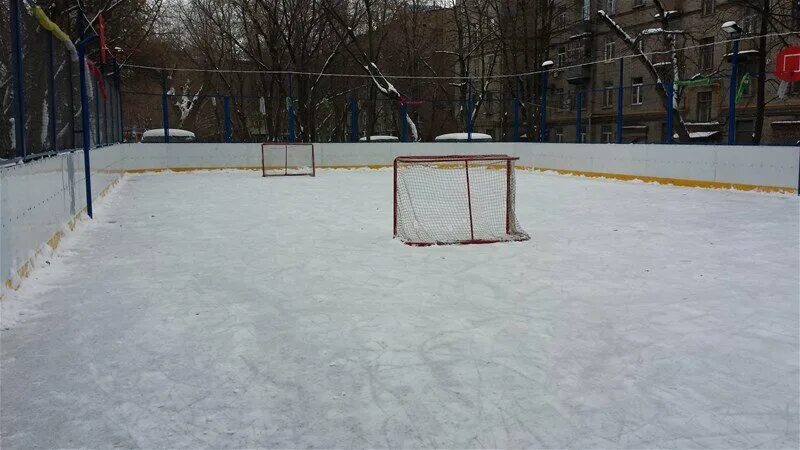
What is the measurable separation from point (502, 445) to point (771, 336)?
240 centimetres

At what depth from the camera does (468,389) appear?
10.9 feet

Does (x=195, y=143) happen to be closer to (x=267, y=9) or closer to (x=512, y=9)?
(x=267, y=9)

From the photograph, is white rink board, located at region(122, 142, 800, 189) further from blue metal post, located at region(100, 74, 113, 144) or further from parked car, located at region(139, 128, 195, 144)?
blue metal post, located at region(100, 74, 113, 144)

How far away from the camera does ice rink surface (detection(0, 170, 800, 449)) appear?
2.92m

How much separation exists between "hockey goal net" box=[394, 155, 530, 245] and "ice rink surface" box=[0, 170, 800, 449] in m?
0.42

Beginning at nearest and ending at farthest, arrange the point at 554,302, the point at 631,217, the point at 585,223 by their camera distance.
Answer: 1. the point at 554,302
2. the point at 585,223
3. the point at 631,217

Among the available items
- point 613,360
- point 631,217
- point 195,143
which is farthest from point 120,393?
point 195,143

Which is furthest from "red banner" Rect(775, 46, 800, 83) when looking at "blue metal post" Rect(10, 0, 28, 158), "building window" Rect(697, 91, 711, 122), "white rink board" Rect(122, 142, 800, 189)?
"building window" Rect(697, 91, 711, 122)

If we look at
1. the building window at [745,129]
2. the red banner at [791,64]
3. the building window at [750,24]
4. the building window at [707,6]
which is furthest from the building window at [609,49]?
the red banner at [791,64]

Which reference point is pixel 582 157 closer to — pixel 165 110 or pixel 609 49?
pixel 165 110

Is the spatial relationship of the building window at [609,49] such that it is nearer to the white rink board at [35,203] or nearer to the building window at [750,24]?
the building window at [750,24]

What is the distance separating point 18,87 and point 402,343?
4491 millimetres

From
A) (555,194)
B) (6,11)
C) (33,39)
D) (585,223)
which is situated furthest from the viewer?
(555,194)

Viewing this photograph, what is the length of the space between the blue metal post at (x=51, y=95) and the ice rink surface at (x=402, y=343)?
123 cm
